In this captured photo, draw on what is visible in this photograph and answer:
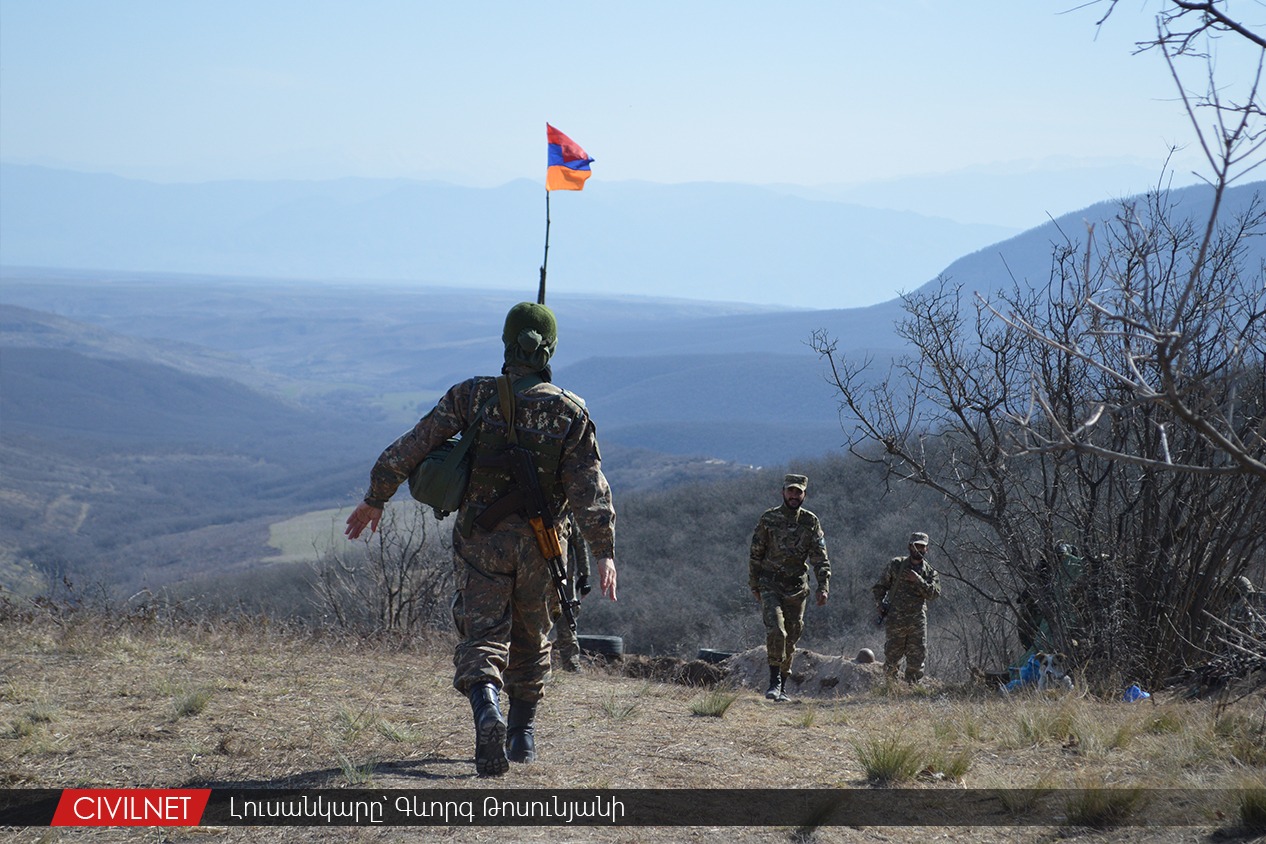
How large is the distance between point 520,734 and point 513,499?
3.54ft

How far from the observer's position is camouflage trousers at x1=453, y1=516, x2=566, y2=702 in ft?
15.8

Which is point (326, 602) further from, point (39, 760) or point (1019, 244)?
point (1019, 244)

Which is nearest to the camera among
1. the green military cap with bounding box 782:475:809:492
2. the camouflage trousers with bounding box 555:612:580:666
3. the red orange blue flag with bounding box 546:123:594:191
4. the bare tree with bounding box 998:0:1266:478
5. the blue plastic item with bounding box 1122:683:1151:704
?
the bare tree with bounding box 998:0:1266:478

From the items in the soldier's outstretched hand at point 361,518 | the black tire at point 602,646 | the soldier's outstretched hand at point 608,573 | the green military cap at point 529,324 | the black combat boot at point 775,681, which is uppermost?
the green military cap at point 529,324

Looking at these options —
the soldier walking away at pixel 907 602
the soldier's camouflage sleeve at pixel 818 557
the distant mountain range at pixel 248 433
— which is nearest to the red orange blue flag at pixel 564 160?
the soldier's camouflage sleeve at pixel 818 557

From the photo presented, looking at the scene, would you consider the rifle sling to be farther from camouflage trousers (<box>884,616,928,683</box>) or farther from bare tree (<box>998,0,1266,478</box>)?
camouflage trousers (<box>884,616,928,683</box>)

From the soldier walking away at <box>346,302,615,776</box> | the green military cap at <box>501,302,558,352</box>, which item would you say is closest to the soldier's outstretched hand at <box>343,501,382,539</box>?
the soldier walking away at <box>346,302,615,776</box>

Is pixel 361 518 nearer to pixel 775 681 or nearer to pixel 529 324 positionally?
pixel 529 324

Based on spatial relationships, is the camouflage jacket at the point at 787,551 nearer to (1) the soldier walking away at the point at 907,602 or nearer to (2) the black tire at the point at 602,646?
(1) the soldier walking away at the point at 907,602

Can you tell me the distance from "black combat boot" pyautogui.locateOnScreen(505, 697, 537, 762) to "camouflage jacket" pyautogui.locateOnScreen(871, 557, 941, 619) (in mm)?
7042

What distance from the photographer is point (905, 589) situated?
1162 cm

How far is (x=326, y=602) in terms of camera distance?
1569 centimetres

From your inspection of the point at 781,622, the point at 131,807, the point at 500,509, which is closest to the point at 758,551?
the point at 781,622

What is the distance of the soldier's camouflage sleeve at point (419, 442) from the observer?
4.95 meters
